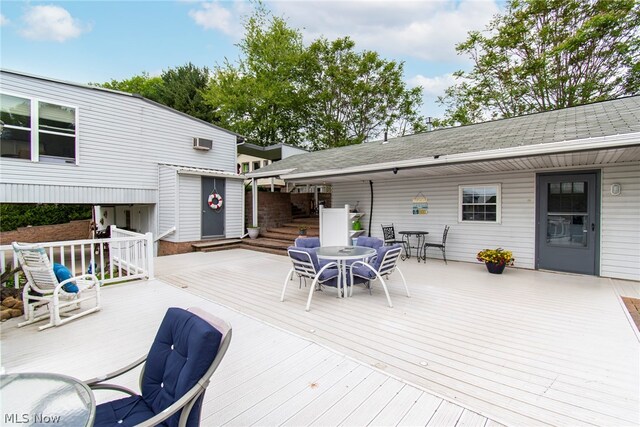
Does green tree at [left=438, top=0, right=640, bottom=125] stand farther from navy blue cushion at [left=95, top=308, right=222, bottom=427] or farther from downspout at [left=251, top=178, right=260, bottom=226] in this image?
navy blue cushion at [left=95, top=308, right=222, bottom=427]

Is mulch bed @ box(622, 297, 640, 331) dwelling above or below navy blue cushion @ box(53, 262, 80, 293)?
below

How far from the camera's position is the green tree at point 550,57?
11.8 meters

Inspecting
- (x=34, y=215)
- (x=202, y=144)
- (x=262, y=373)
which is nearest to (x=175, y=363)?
(x=262, y=373)

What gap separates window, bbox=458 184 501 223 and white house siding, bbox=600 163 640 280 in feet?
6.23

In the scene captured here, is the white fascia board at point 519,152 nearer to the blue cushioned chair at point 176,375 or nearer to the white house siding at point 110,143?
the blue cushioned chair at point 176,375

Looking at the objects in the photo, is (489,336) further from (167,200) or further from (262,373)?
(167,200)

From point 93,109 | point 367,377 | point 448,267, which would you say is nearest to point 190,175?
point 93,109

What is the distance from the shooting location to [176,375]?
1.61 metres

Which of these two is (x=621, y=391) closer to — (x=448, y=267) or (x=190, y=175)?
(x=448, y=267)

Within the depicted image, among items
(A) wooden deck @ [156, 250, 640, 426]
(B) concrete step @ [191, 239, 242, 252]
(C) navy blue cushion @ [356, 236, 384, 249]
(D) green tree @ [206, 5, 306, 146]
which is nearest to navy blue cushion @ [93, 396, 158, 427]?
(A) wooden deck @ [156, 250, 640, 426]

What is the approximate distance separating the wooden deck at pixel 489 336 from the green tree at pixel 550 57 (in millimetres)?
12273

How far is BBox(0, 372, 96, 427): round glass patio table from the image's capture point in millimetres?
1287

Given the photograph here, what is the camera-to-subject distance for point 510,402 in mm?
2113

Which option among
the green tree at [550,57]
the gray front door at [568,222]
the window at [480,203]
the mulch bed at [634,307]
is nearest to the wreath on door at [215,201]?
the window at [480,203]
